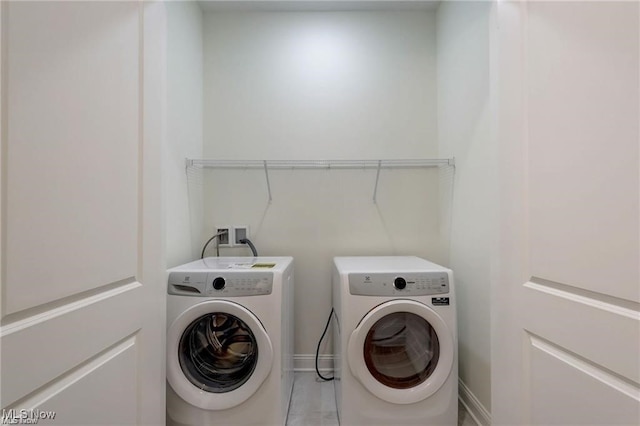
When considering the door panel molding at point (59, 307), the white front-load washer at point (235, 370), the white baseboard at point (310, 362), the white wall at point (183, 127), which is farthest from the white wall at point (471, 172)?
the white wall at point (183, 127)

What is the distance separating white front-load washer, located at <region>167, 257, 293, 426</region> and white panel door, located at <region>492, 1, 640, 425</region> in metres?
0.94

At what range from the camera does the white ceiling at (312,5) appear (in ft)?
6.82

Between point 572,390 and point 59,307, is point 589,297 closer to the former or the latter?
point 572,390

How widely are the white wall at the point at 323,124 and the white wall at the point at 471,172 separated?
9.4 inches

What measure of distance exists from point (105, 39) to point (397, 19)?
6.90 ft

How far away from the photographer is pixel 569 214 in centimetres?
71

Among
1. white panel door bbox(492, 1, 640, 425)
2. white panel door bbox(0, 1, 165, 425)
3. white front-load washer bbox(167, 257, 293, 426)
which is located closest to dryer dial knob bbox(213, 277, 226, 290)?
white front-load washer bbox(167, 257, 293, 426)

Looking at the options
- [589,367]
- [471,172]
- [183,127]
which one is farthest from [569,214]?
[183,127]

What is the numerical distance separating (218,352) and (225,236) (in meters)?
0.85

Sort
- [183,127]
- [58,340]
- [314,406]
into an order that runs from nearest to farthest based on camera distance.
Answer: [58,340] → [314,406] → [183,127]

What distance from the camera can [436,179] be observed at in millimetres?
2150

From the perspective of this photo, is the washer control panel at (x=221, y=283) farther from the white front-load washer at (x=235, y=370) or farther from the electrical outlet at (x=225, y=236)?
the electrical outlet at (x=225, y=236)

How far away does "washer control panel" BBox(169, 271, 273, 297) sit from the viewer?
1.37 m

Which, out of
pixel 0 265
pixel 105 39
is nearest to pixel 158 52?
pixel 105 39
